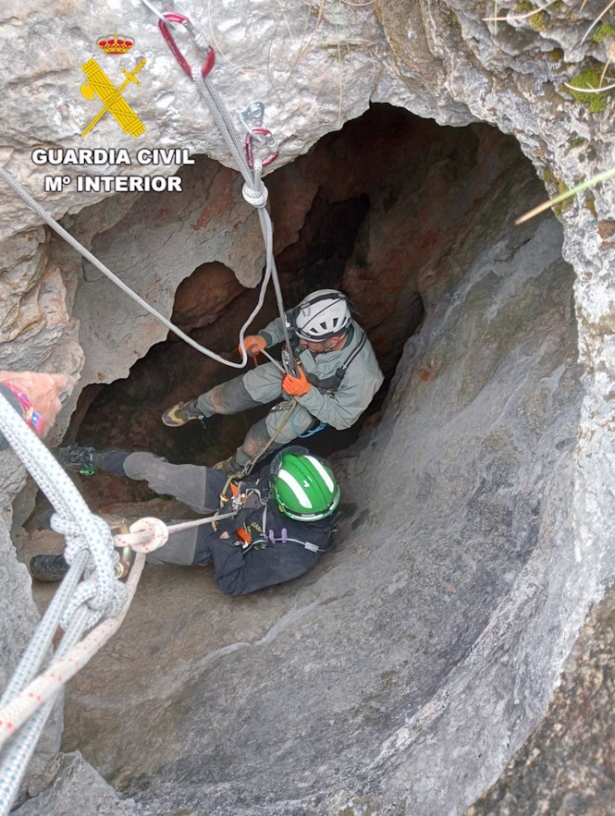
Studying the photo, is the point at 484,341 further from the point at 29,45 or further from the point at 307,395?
the point at 29,45

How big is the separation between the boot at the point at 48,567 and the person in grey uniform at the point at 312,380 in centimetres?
192

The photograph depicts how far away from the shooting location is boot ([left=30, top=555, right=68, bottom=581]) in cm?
421

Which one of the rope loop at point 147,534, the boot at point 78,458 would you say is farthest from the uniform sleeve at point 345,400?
the rope loop at point 147,534

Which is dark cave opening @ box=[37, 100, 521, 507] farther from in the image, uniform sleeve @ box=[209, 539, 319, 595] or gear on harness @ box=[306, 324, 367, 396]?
uniform sleeve @ box=[209, 539, 319, 595]

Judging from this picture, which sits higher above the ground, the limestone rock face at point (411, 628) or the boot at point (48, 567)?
the boot at point (48, 567)

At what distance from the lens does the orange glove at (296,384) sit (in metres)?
5.00

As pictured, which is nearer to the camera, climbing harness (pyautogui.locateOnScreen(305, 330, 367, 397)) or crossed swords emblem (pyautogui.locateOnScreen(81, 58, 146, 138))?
crossed swords emblem (pyautogui.locateOnScreen(81, 58, 146, 138))

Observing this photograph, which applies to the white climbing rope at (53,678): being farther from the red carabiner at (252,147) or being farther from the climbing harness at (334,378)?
the climbing harness at (334,378)

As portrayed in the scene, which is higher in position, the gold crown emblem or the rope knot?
the gold crown emblem

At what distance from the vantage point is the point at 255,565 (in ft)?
14.4

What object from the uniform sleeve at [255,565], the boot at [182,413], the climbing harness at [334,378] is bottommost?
the uniform sleeve at [255,565]

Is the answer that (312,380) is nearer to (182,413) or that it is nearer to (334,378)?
(334,378)

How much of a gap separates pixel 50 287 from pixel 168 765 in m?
2.68

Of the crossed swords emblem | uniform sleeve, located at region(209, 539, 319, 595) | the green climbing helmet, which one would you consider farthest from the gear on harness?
the crossed swords emblem
